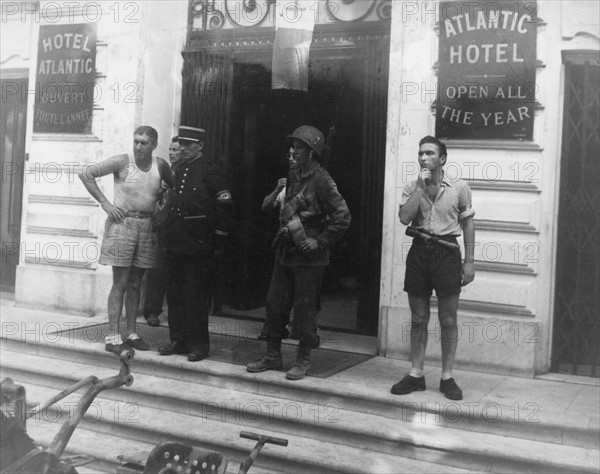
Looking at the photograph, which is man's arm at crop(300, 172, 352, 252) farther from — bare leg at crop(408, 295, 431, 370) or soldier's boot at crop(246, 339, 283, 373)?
soldier's boot at crop(246, 339, 283, 373)

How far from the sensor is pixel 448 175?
659 cm

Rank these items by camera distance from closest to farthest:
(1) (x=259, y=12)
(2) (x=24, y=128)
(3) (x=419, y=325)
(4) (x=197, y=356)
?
(3) (x=419, y=325)
(4) (x=197, y=356)
(1) (x=259, y=12)
(2) (x=24, y=128)

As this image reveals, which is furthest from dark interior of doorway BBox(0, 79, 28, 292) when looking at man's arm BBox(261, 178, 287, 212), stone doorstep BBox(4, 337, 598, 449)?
man's arm BBox(261, 178, 287, 212)

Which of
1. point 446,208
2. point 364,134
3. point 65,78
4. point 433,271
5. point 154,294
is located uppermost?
point 65,78

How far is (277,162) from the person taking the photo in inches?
325

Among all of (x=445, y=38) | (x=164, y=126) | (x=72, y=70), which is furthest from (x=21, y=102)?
(x=445, y=38)

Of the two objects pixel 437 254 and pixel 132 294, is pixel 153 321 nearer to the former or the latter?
pixel 132 294

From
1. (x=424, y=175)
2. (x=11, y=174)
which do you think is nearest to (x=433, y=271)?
(x=424, y=175)

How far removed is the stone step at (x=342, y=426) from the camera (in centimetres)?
463

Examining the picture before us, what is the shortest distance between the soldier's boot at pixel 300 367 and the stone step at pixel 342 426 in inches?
10.6

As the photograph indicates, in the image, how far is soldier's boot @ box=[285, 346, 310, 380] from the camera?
572cm

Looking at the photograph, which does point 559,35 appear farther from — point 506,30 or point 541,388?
point 541,388

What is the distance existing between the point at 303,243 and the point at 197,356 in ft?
4.89

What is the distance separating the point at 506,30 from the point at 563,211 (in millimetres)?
1752
